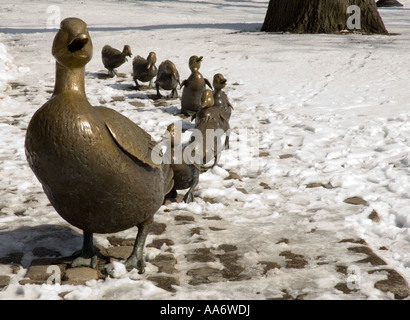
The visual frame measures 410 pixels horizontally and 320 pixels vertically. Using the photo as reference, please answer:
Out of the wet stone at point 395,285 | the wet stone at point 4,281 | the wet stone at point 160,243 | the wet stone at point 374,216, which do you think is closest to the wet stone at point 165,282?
the wet stone at point 160,243

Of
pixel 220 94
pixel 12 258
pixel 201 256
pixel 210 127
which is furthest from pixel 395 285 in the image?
pixel 220 94

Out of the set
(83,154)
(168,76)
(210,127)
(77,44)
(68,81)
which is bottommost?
(210,127)

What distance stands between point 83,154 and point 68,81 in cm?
46

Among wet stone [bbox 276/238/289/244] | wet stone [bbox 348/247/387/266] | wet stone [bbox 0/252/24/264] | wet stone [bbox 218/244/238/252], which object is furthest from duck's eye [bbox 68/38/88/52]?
wet stone [bbox 348/247/387/266]

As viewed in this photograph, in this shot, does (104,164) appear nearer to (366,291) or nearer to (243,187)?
(366,291)

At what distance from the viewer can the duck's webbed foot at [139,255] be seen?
3.52m

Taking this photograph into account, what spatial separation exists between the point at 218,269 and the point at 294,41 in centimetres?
879

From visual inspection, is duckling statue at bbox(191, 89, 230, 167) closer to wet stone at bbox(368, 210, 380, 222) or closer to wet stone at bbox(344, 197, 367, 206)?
wet stone at bbox(344, 197, 367, 206)

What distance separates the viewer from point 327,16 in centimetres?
1221

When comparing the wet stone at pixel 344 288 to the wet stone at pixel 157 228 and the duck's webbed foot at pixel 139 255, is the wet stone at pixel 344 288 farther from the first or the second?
the wet stone at pixel 157 228

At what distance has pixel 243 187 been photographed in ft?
17.3

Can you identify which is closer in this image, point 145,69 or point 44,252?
point 44,252

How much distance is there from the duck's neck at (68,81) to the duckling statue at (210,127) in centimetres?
225

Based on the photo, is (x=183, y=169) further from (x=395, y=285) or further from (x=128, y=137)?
(x=395, y=285)
